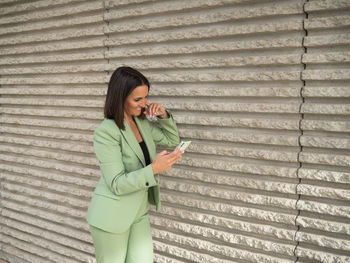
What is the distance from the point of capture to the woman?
2295 millimetres

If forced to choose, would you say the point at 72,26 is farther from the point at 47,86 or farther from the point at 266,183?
the point at 266,183

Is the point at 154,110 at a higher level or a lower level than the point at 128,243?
higher

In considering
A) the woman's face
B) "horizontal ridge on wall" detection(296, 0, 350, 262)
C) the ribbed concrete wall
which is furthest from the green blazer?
"horizontal ridge on wall" detection(296, 0, 350, 262)

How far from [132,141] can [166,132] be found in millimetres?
462

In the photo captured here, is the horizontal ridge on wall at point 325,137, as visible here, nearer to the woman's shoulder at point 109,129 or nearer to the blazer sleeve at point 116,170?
the blazer sleeve at point 116,170

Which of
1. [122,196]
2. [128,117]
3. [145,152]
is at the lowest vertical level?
[122,196]

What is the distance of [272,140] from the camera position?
2.53 m

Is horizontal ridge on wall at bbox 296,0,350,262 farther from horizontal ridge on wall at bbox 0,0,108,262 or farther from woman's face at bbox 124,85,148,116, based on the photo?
horizontal ridge on wall at bbox 0,0,108,262

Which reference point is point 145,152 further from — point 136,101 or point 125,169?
point 136,101

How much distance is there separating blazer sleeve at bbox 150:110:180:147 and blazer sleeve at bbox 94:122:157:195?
46cm

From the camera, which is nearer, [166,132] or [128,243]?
[128,243]

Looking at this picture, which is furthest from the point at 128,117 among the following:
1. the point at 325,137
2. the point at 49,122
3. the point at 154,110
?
the point at 49,122

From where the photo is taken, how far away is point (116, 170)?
7.56ft

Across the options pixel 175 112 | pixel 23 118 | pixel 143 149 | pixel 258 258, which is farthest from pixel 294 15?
pixel 23 118
